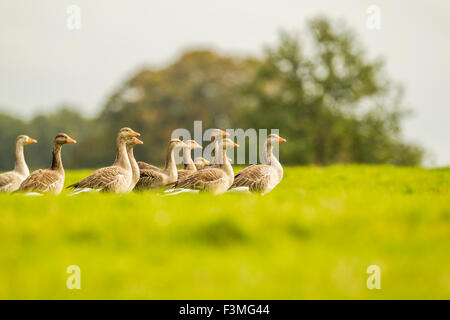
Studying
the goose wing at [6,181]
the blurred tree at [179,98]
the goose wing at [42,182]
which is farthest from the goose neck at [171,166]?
the blurred tree at [179,98]

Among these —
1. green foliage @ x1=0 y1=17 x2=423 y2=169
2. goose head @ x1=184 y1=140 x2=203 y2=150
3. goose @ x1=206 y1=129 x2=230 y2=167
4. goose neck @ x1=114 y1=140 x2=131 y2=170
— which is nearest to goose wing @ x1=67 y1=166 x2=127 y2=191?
goose neck @ x1=114 y1=140 x2=131 y2=170

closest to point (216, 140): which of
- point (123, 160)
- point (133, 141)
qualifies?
point (133, 141)

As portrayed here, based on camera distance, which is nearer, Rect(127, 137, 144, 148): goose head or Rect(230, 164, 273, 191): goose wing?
Rect(230, 164, 273, 191): goose wing

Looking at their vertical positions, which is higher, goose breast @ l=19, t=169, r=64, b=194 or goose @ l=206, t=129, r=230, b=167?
goose @ l=206, t=129, r=230, b=167

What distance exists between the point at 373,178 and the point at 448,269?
49.6ft

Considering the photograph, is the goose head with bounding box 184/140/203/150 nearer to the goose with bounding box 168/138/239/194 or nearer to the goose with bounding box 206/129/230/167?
the goose with bounding box 206/129/230/167

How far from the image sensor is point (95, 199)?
13.4m

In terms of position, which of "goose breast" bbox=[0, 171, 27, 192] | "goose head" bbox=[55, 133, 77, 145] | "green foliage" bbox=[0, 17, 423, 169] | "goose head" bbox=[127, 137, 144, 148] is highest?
"green foliage" bbox=[0, 17, 423, 169]

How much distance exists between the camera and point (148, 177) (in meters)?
18.5

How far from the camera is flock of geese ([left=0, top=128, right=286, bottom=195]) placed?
16.0 metres

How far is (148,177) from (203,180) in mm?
3092

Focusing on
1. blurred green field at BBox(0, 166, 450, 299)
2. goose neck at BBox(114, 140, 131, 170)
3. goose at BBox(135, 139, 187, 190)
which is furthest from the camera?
goose at BBox(135, 139, 187, 190)

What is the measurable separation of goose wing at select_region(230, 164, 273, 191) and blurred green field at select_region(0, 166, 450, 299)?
315 centimetres

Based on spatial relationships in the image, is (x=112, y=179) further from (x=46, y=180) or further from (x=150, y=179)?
(x=150, y=179)
